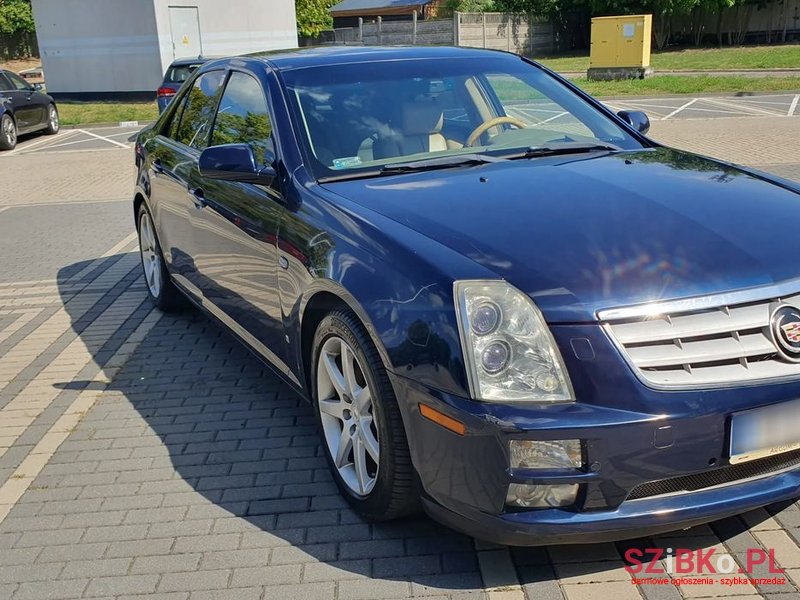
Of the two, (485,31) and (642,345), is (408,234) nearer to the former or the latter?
(642,345)

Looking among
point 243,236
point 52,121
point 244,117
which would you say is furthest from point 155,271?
point 52,121

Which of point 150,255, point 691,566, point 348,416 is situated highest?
point 348,416

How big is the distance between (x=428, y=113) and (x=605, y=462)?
2220 mm

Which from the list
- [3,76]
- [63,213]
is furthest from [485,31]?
[63,213]

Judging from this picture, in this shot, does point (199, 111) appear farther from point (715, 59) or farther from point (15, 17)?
point (15, 17)

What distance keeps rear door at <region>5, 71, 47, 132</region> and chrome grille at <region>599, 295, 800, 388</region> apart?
17902mm

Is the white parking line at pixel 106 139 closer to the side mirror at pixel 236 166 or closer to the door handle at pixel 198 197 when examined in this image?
the door handle at pixel 198 197

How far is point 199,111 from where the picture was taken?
5258 millimetres

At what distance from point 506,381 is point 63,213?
941 cm

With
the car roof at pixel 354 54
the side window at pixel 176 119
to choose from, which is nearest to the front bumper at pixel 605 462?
the car roof at pixel 354 54

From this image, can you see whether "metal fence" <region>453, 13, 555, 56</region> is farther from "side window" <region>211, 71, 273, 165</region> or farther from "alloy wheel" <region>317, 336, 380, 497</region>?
"alloy wheel" <region>317, 336, 380, 497</region>

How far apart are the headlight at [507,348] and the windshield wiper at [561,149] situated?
4.94ft

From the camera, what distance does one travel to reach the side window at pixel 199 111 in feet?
16.4

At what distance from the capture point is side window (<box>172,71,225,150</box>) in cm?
499
